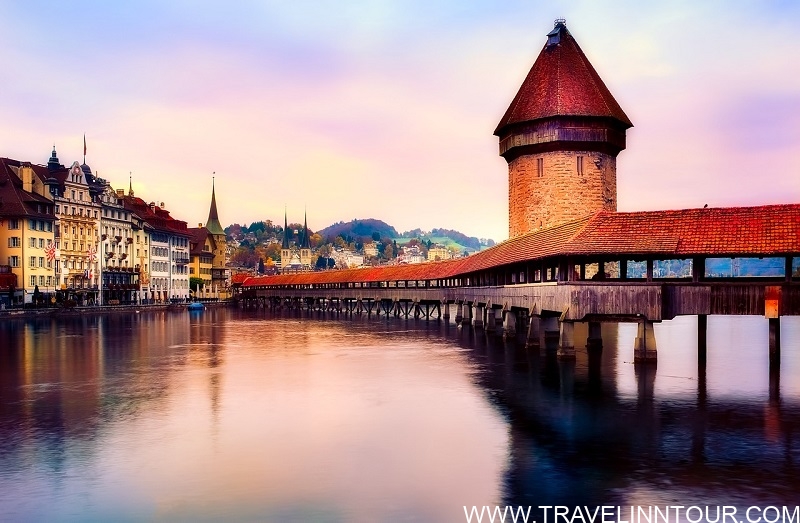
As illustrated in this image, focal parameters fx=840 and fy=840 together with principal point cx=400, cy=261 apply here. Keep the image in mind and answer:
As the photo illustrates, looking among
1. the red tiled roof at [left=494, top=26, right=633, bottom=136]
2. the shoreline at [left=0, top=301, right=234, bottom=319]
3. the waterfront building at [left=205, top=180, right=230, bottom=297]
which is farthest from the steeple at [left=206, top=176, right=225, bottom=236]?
the red tiled roof at [left=494, top=26, right=633, bottom=136]

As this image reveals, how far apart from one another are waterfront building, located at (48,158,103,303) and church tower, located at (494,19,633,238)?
50.9 metres

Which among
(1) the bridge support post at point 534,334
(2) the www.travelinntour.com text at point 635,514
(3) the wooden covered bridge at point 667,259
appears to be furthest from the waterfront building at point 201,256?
(2) the www.travelinntour.com text at point 635,514

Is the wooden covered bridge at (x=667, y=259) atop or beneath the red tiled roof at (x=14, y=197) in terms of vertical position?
beneath

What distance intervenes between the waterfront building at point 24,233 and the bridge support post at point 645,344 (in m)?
65.4

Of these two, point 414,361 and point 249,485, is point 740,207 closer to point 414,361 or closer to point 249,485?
point 414,361

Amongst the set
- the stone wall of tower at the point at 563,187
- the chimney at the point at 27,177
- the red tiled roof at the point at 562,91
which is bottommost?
the stone wall of tower at the point at 563,187

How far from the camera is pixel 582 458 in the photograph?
1658 cm

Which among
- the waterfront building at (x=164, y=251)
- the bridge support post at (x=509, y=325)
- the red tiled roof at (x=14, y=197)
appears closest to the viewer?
the bridge support post at (x=509, y=325)

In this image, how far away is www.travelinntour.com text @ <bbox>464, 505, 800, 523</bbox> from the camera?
1254 centimetres

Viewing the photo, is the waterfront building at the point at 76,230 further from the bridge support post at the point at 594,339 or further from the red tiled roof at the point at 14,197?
the bridge support post at the point at 594,339

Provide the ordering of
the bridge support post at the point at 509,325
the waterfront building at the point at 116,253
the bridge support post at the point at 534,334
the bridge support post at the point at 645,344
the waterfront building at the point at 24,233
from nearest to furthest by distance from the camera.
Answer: the bridge support post at the point at 645,344 → the bridge support post at the point at 534,334 → the bridge support post at the point at 509,325 → the waterfront building at the point at 24,233 → the waterfront building at the point at 116,253

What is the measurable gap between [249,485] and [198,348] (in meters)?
31.1

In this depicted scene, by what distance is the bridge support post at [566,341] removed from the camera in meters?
32.0

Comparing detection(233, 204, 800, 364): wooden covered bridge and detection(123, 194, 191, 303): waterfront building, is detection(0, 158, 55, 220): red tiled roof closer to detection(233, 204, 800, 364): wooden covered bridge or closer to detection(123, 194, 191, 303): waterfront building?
detection(123, 194, 191, 303): waterfront building
